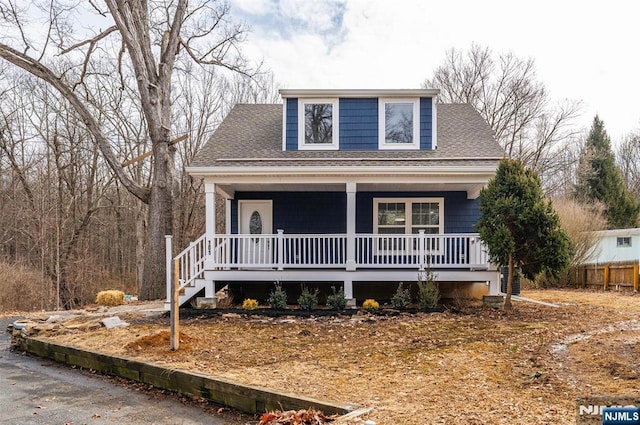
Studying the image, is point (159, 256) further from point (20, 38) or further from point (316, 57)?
point (316, 57)

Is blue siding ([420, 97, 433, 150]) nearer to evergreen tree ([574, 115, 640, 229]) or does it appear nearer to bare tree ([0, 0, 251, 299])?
bare tree ([0, 0, 251, 299])

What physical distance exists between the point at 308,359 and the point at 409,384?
1811 millimetres

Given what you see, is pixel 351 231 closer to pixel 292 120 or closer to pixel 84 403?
pixel 292 120

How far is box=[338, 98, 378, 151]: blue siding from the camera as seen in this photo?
12.2 meters

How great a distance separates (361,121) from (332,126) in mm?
815

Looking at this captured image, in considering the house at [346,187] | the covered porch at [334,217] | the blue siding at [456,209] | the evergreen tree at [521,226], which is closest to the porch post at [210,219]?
the house at [346,187]

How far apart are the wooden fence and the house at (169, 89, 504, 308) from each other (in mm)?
8022

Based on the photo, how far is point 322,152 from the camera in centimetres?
1195

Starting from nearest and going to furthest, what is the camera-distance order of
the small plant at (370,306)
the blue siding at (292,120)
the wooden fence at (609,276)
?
the small plant at (370,306)
the blue siding at (292,120)
the wooden fence at (609,276)

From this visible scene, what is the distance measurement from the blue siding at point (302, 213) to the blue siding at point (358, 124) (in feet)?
4.96

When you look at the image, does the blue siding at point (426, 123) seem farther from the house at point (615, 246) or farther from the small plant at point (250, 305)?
the house at point (615, 246)

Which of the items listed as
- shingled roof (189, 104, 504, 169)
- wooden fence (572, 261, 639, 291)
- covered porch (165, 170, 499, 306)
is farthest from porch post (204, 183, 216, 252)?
wooden fence (572, 261, 639, 291)

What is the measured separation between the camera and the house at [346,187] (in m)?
10.4

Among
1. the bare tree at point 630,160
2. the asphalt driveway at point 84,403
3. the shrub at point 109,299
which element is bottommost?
the shrub at point 109,299
